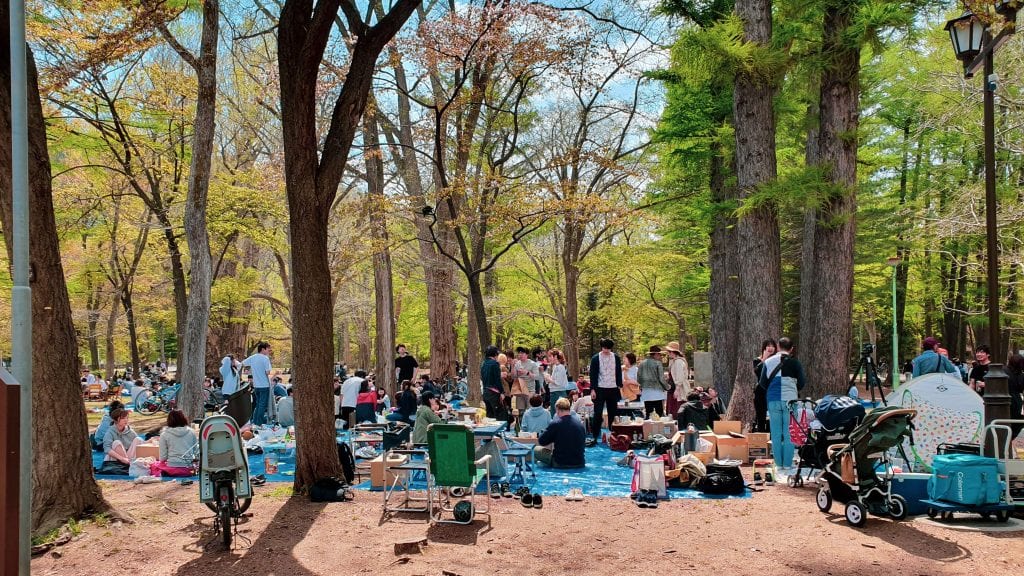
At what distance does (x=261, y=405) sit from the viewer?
15.6 metres

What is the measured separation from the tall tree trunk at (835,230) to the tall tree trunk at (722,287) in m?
3.50

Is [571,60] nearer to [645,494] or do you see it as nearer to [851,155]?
[851,155]

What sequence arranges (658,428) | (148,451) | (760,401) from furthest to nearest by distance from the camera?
(658,428)
(760,401)
(148,451)

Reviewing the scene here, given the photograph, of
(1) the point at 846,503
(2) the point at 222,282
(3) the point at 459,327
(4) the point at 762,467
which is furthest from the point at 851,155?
(3) the point at 459,327

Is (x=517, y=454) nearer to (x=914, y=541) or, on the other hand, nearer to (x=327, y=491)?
(x=327, y=491)

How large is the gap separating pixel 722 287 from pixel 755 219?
6.67m

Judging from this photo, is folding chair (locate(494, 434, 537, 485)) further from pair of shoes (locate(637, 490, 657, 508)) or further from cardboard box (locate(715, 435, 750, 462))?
cardboard box (locate(715, 435, 750, 462))

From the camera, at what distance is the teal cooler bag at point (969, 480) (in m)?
6.49

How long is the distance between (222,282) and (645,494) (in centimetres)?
1839

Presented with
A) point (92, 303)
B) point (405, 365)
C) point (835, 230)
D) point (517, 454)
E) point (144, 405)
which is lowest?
point (144, 405)

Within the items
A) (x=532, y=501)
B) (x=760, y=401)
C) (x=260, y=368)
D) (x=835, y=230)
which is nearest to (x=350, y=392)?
(x=260, y=368)

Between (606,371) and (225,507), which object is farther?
(606,371)

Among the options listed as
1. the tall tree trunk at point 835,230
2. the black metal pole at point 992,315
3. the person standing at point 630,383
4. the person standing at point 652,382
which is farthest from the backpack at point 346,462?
the person standing at point 630,383

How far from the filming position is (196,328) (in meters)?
14.1
